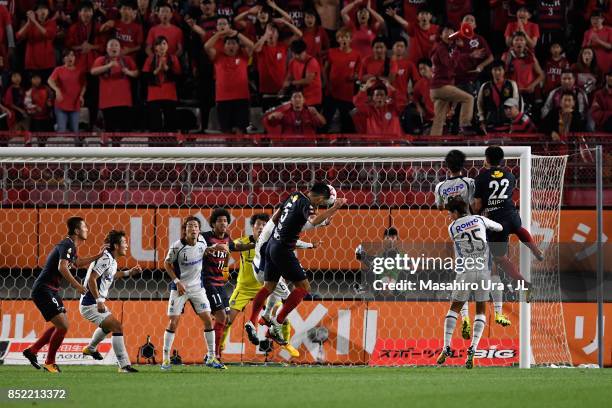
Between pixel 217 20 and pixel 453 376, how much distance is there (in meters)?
9.18

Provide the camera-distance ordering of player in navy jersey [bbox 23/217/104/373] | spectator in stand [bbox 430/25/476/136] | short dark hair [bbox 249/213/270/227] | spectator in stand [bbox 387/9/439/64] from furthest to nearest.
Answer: spectator in stand [bbox 387/9/439/64] → spectator in stand [bbox 430/25/476/136] → short dark hair [bbox 249/213/270/227] → player in navy jersey [bbox 23/217/104/373]

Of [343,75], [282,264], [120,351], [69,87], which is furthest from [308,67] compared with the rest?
[120,351]

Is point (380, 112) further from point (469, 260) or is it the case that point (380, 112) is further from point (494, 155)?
point (469, 260)

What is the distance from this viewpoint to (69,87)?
1972cm

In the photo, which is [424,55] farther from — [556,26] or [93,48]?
[93,48]

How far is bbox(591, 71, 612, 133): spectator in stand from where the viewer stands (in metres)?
19.0

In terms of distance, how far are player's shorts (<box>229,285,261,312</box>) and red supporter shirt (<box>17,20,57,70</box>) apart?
6.47 m

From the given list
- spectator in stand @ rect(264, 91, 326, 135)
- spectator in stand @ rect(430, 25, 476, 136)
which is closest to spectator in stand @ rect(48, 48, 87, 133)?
spectator in stand @ rect(264, 91, 326, 135)

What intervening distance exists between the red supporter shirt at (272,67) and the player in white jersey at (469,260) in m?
6.91

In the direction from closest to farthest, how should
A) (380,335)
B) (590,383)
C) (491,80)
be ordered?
(590,383)
(380,335)
(491,80)

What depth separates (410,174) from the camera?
1706cm

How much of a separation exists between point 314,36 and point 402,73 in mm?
1671

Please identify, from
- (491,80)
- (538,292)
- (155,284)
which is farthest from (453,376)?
(491,80)

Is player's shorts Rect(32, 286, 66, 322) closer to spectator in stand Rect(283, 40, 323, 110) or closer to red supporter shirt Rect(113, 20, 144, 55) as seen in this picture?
spectator in stand Rect(283, 40, 323, 110)
